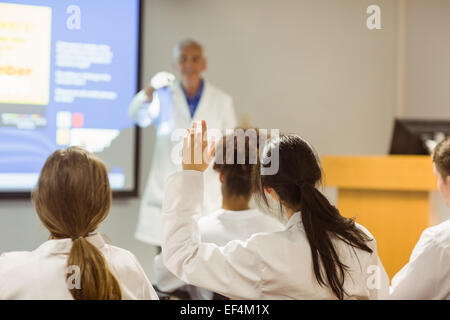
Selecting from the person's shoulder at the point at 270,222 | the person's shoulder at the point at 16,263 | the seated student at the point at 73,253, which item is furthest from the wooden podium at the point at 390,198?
the person's shoulder at the point at 16,263

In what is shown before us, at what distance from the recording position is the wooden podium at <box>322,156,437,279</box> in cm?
227

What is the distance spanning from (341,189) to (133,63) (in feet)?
4.74

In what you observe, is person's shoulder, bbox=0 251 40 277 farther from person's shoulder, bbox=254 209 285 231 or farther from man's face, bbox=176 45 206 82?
man's face, bbox=176 45 206 82

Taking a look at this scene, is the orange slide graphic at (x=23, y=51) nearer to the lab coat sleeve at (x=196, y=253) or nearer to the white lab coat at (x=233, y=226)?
the white lab coat at (x=233, y=226)

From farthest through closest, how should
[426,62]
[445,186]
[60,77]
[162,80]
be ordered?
[426,62] < [162,80] < [60,77] < [445,186]

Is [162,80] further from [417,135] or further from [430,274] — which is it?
[430,274]

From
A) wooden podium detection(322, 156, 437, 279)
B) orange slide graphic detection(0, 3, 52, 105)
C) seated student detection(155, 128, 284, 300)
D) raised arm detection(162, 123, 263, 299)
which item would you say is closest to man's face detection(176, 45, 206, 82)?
orange slide graphic detection(0, 3, 52, 105)

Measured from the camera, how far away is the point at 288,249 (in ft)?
3.85

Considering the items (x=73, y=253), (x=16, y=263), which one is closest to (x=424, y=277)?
(x=73, y=253)

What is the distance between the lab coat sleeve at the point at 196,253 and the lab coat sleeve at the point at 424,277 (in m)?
0.34

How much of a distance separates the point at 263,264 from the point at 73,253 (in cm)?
40

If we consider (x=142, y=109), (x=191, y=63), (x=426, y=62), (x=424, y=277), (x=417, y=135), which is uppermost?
(x=426, y=62)
